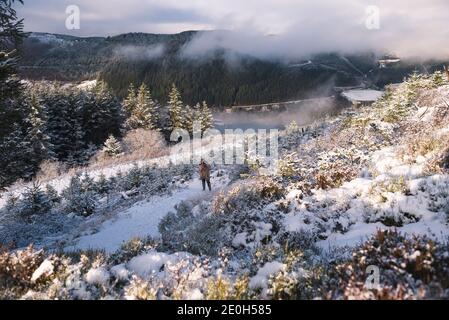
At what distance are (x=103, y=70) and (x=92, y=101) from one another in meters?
99.6

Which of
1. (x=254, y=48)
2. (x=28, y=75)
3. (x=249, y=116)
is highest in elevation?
(x=254, y=48)

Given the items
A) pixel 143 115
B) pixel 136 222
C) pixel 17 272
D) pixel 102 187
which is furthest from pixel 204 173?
pixel 143 115

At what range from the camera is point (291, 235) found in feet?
23.5

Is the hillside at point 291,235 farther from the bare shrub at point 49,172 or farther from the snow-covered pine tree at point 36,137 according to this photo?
the snow-covered pine tree at point 36,137

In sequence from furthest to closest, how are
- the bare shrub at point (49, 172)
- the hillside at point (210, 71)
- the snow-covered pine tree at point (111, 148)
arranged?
the hillside at point (210, 71), the snow-covered pine tree at point (111, 148), the bare shrub at point (49, 172)

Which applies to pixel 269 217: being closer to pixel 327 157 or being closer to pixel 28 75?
pixel 327 157

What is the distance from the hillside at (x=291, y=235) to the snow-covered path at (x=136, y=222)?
0.29ft

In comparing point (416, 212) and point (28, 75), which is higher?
point (28, 75)

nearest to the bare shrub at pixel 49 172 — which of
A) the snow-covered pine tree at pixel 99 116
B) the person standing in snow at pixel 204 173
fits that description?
the snow-covered pine tree at pixel 99 116

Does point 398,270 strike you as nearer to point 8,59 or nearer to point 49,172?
point 8,59

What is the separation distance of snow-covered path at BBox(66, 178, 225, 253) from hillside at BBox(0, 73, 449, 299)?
0.29 ft

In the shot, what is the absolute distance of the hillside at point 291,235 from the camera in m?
4.52

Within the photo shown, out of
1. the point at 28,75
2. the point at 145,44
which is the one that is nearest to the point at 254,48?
the point at 145,44
